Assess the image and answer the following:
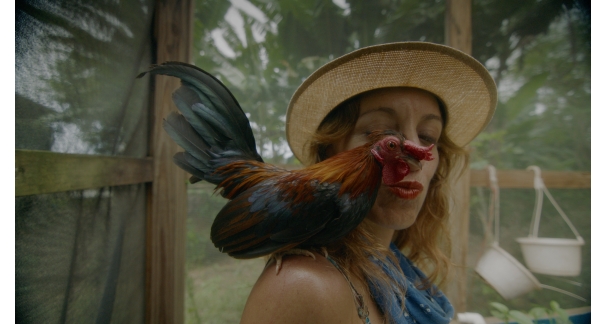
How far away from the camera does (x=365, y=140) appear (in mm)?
822

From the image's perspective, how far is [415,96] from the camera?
0.86 meters

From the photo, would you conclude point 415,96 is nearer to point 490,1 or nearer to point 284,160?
point 284,160

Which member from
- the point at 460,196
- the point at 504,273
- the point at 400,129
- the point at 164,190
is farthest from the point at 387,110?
the point at 504,273

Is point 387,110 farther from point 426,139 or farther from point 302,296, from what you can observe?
point 302,296

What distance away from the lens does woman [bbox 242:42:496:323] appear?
618 millimetres

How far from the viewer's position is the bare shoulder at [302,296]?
1.91 feet

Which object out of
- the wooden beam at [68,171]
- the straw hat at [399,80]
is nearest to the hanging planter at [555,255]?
the straw hat at [399,80]

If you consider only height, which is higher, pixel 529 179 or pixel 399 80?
pixel 399 80

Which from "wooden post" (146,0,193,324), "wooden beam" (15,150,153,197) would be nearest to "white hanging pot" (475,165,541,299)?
"wooden post" (146,0,193,324)

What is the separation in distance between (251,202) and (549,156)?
109 inches

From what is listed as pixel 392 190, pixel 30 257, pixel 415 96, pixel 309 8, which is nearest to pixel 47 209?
pixel 30 257

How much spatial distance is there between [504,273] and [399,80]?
1657mm

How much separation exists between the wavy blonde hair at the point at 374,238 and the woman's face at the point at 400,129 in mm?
50

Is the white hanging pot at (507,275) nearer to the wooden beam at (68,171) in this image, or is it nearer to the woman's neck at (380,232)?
the woman's neck at (380,232)
